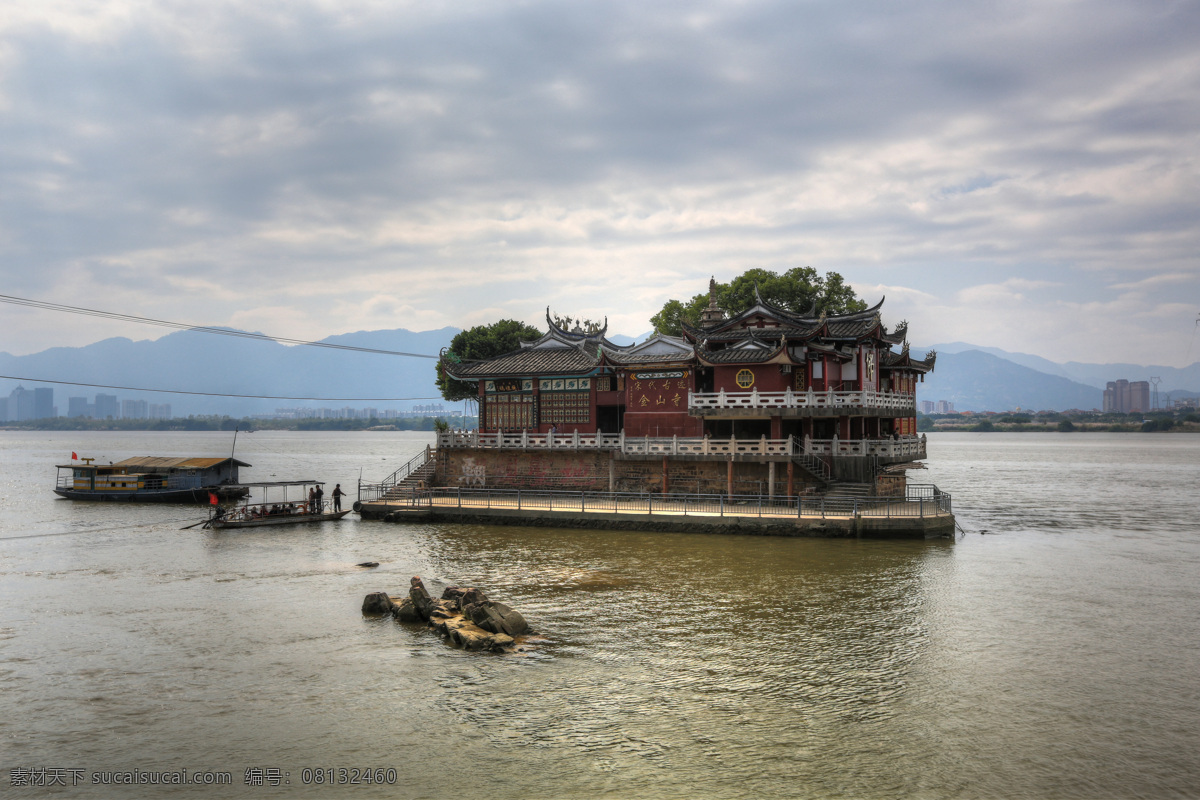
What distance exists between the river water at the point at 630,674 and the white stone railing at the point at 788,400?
8.87 metres

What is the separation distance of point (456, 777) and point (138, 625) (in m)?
15.9

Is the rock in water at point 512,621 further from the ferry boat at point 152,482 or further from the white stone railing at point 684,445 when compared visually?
the ferry boat at point 152,482

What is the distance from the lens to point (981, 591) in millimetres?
29156

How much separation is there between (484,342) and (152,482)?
107 feet

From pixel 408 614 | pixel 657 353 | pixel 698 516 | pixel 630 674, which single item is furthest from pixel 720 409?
pixel 630 674

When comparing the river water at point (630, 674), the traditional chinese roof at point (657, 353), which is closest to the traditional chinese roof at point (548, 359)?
the traditional chinese roof at point (657, 353)

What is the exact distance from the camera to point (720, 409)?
4509 cm

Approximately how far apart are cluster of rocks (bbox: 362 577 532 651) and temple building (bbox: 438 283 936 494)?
21875mm

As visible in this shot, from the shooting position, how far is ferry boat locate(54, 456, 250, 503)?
196 feet

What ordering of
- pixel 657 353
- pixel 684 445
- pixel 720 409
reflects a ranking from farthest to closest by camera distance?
pixel 657 353, pixel 684 445, pixel 720 409

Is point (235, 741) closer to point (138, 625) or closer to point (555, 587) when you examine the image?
point (138, 625)

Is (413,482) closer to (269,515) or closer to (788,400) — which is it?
(269,515)

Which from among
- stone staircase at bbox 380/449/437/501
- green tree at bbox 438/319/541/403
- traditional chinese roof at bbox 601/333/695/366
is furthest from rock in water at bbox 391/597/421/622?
green tree at bbox 438/319/541/403

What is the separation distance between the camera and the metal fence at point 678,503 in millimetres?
39250
